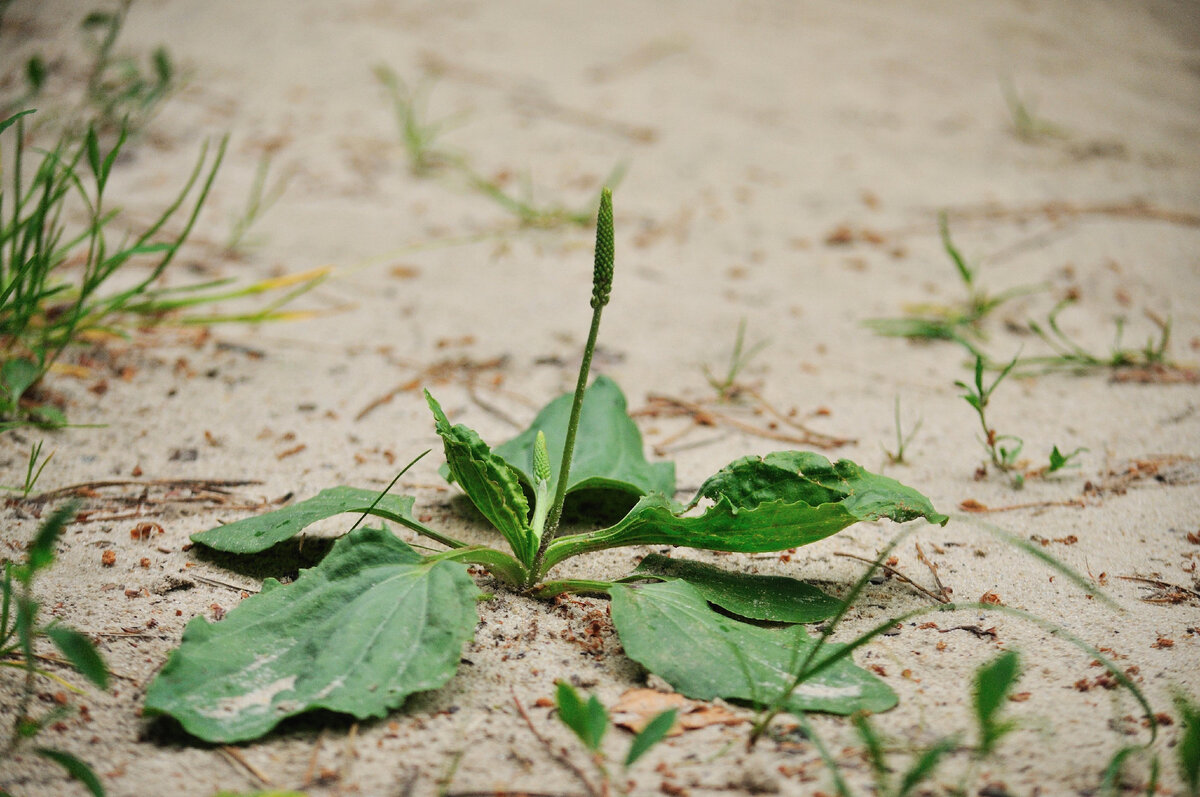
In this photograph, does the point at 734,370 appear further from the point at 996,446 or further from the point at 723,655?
the point at 723,655

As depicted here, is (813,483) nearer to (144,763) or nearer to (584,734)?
(584,734)

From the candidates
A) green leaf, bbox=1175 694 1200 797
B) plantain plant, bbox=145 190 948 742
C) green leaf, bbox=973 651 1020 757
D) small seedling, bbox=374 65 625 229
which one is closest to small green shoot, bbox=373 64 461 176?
small seedling, bbox=374 65 625 229

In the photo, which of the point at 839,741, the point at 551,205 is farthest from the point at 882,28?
the point at 839,741

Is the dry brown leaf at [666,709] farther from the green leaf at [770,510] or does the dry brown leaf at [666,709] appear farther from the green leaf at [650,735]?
the green leaf at [770,510]

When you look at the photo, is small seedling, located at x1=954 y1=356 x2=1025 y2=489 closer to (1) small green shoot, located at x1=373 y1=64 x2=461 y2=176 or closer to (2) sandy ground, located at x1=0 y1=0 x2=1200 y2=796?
(2) sandy ground, located at x1=0 y1=0 x2=1200 y2=796

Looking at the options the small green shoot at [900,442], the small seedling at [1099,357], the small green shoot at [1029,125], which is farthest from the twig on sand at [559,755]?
the small green shoot at [1029,125]

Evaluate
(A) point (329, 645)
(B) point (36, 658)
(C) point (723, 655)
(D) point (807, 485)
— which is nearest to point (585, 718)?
(C) point (723, 655)
